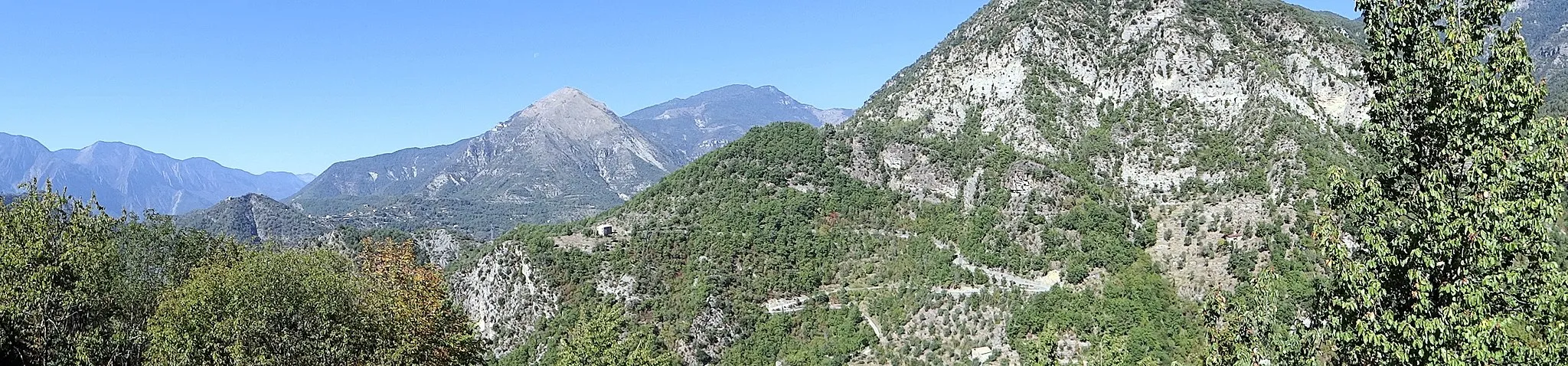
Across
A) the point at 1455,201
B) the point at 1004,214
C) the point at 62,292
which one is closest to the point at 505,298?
the point at 62,292

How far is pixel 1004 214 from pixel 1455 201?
2474 inches

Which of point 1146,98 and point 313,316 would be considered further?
point 1146,98

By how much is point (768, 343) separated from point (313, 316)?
3845 cm

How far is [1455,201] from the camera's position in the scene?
1269 cm

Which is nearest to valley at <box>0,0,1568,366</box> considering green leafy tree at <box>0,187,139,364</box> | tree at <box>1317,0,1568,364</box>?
tree at <box>1317,0,1568,364</box>

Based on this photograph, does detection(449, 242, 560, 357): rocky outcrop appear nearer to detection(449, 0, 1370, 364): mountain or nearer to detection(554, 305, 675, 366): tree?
detection(449, 0, 1370, 364): mountain

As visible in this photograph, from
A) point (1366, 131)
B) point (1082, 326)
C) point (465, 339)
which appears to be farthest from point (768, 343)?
point (1366, 131)

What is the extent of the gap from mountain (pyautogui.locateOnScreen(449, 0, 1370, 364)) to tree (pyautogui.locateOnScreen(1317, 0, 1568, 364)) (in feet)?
125

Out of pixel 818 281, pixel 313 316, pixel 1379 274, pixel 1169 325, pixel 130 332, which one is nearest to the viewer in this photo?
pixel 1379 274

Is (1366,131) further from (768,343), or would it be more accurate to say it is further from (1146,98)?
(1146,98)

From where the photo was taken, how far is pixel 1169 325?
52.6 metres

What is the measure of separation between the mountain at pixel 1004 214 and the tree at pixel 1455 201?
38009 millimetres

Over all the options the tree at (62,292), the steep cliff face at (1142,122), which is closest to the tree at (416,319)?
the tree at (62,292)

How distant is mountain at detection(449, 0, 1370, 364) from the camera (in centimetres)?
5884
